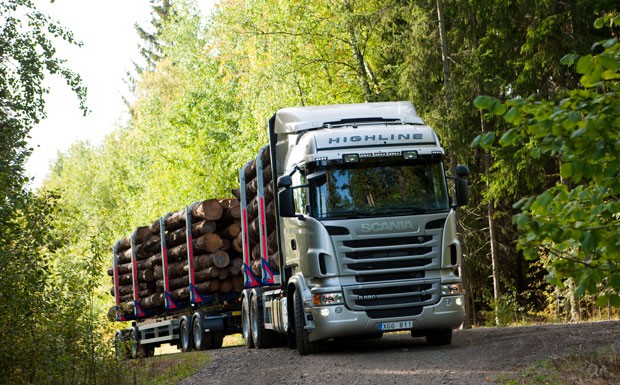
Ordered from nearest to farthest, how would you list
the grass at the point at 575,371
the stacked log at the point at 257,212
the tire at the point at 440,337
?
the grass at the point at 575,371 < the tire at the point at 440,337 < the stacked log at the point at 257,212

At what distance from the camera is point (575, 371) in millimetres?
9328

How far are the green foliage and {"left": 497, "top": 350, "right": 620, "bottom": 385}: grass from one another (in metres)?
1.90

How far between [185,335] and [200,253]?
7.20ft

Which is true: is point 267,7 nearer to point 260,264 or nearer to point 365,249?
point 260,264

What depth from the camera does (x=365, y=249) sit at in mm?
13297

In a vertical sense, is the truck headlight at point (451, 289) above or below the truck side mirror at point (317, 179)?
below

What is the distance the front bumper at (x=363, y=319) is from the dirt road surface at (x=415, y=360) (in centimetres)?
37

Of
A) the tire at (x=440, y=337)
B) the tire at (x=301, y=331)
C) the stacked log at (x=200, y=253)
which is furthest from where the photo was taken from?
the stacked log at (x=200, y=253)

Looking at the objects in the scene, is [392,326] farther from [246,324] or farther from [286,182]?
[246,324]

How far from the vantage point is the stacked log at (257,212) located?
16.5 metres

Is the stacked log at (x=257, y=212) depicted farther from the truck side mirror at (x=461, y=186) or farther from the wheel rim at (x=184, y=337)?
the wheel rim at (x=184, y=337)

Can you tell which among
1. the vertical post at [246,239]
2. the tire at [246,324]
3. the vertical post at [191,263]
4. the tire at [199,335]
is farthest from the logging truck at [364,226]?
Result: the vertical post at [191,263]

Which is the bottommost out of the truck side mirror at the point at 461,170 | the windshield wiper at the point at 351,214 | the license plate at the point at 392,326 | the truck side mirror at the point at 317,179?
the license plate at the point at 392,326

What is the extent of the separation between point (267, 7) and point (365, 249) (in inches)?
901
